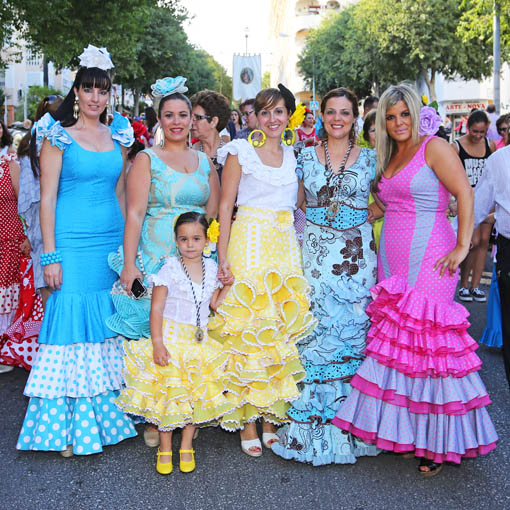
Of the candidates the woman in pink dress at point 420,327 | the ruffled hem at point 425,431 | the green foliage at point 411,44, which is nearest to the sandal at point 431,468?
the woman in pink dress at point 420,327

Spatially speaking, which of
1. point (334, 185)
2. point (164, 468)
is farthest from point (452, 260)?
point (164, 468)

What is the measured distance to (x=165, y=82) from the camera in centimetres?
407

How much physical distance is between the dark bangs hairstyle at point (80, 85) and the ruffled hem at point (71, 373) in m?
1.46

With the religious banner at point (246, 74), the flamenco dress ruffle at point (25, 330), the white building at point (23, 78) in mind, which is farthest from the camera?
the white building at point (23, 78)

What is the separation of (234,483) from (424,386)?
1254mm

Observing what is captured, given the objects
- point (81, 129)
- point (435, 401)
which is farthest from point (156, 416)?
point (81, 129)

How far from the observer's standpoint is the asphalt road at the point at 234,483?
3422mm

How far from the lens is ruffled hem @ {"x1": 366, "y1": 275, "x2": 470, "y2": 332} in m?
3.58

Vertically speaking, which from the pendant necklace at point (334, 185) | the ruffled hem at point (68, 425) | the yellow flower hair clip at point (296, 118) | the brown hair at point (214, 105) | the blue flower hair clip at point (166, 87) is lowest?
the ruffled hem at point (68, 425)

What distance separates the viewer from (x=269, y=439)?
4.11 metres

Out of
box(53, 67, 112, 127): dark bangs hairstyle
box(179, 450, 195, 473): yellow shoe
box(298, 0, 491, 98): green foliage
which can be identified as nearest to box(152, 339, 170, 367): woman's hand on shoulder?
box(179, 450, 195, 473): yellow shoe

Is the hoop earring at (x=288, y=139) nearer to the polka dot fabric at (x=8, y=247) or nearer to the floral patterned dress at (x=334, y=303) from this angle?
the floral patterned dress at (x=334, y=303)

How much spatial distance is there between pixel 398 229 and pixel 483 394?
1.09 meters

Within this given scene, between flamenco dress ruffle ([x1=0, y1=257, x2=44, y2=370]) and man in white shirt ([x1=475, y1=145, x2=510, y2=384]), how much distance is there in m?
3.65
